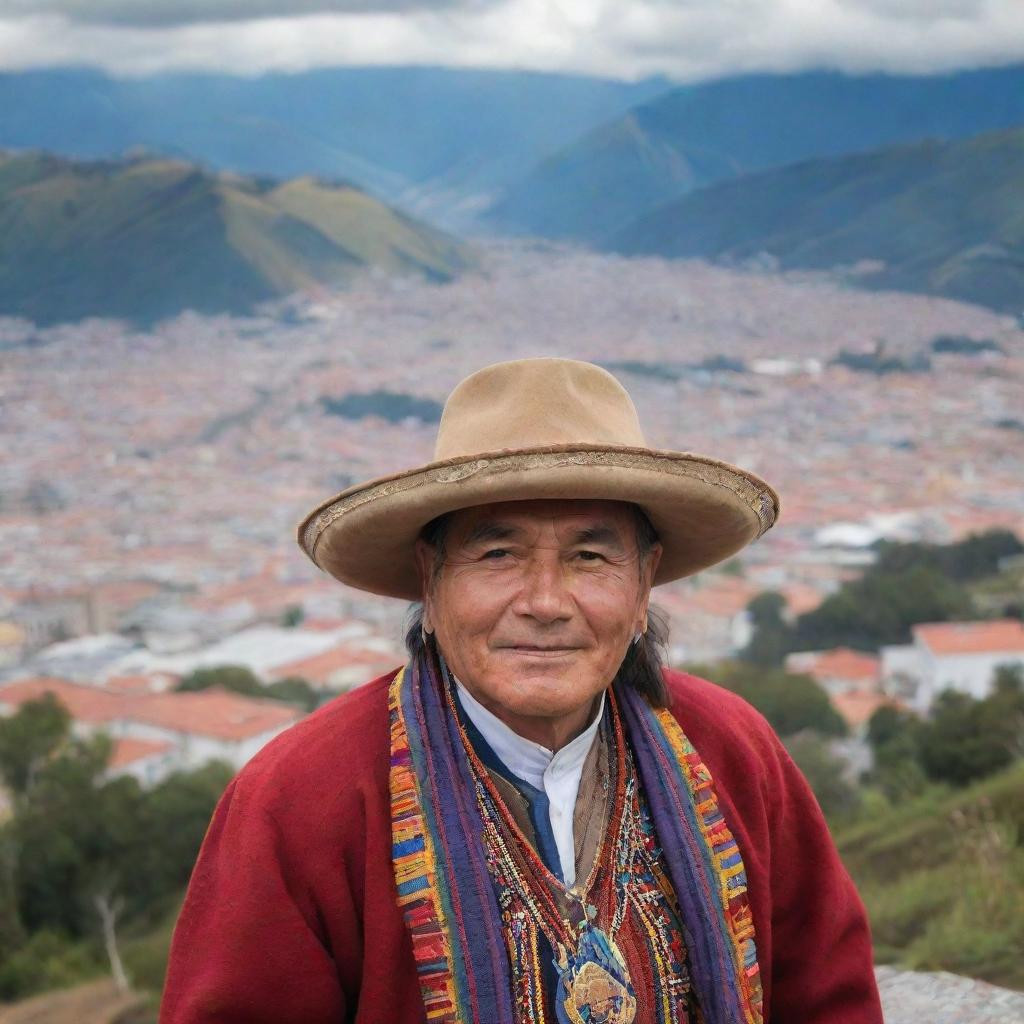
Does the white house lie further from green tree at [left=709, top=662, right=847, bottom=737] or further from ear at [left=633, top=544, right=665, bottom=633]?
ear at [left=633, top=544, right=665, bottom=633]

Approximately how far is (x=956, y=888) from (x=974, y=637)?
19.6 metres

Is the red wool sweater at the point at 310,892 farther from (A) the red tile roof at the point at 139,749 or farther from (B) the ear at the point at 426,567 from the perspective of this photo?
(A) the red tile roof at the point at 139,749

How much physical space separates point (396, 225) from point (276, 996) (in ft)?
253

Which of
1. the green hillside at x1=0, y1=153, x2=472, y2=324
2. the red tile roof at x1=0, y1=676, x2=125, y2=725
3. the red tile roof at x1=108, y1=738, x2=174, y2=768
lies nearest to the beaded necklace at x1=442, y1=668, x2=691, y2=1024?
the red tile roof at x1=108, y1=738, x2=174, y2=768

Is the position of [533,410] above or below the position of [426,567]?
above

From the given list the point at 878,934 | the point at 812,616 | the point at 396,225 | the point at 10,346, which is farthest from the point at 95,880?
the point at 396,225

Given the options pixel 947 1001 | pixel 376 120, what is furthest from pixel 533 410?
pixel 376 120

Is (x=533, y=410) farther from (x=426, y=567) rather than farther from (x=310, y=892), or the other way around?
(x=310, y=892)

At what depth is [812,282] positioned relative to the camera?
75.2 metres

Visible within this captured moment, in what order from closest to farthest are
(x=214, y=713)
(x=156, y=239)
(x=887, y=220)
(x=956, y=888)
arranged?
(x=956, y=888) < (x=214, y=713) < (x=156, y=239) < (x=887, y=220)

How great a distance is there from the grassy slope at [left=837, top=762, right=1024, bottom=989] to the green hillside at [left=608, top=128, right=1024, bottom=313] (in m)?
50.3

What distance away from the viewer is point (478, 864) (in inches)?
54.2

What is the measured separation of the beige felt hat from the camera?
4.34 ft

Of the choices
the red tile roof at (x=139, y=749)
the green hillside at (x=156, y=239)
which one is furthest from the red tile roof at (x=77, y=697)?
the green hillside at (x=156, y=239)
